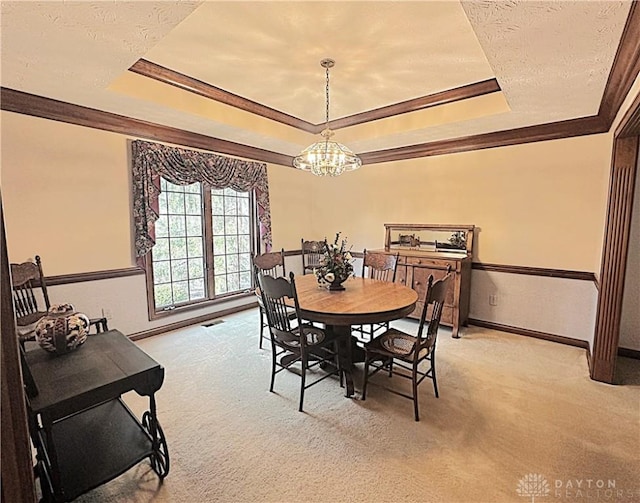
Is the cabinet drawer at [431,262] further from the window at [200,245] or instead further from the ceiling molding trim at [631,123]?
the window at [200,245]

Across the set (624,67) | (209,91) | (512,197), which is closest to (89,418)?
(209,91)

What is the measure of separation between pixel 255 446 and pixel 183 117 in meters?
3.31

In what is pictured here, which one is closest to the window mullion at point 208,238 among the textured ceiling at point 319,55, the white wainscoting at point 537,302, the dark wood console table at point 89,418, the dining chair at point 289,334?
the textured ceiling at point 319,55

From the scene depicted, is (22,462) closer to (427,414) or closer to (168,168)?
(427,414)

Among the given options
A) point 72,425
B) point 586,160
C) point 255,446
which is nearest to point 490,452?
point 255,446

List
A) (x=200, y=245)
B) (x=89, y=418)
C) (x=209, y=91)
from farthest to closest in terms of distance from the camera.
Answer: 1. (x=200, y=245)
2. (x=209, y=91)
3. (x=89, y=418)

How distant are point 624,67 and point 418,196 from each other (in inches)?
111

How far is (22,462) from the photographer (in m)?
0.71

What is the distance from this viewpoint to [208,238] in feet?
15.7

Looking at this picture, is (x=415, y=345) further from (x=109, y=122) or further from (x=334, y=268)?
(x=109, y=122)

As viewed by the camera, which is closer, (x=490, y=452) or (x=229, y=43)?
(x=490, y=452)

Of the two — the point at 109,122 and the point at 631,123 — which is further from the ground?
the point at 109,122

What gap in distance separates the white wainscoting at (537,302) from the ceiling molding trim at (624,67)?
1875mm

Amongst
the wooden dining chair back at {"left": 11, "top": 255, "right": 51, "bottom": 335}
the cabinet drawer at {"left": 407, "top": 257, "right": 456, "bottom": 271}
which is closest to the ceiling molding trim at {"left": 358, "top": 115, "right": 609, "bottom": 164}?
the cabinet drawer at {"left": 407, "top": 257, "right": 456, "bottom": 271}
